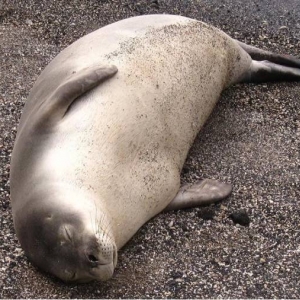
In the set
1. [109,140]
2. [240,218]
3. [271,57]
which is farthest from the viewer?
[271,57]

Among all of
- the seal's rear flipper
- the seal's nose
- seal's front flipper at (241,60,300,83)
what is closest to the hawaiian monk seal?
the seal's nose

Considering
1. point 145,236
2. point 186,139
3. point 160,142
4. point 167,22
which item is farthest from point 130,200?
point 167,22

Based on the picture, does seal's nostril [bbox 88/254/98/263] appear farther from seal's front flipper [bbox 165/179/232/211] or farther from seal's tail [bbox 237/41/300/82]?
seal's tail [bbox 237/41/300/82]

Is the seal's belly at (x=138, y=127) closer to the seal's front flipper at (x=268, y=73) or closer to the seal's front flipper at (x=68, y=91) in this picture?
the seal's front flipper at (x=68, y=91)

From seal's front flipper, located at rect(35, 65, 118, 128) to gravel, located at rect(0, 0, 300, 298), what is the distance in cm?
59

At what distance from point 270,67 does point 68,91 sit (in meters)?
1.99

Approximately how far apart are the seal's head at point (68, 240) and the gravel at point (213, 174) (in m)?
0.16

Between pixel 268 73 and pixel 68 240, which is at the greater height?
pixel 68 240

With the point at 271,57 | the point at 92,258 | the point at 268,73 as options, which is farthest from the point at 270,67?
the point at 92,258

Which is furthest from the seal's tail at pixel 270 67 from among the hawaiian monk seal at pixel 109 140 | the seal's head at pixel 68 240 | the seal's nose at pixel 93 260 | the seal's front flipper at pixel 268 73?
the seal's nose at pixel 93 260

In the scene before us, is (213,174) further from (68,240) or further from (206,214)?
(68,240)

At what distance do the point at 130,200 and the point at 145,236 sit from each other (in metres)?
0.22

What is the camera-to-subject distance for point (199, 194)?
4.06m

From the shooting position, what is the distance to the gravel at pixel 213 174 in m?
3.47
